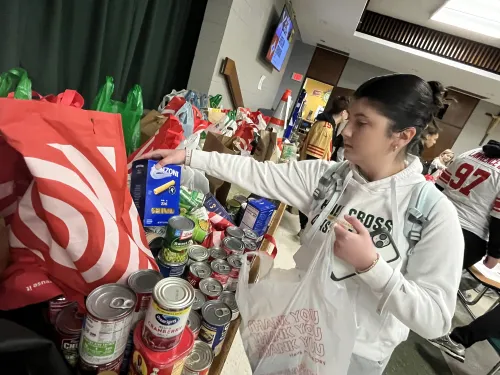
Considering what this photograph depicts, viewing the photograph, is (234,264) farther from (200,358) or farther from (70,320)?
(70,320)

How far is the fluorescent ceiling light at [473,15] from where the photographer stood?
3.14 meters

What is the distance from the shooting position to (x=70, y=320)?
567 millimetres

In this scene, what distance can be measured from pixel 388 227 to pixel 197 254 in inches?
22.5

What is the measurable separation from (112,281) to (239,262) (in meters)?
0.41

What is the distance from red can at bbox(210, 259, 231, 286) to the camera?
0.85 metres

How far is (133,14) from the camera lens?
1.72m

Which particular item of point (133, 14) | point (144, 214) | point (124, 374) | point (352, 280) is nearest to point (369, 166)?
point (352, 280)

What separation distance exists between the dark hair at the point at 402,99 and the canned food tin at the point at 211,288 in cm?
65

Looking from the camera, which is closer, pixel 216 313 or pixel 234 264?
pixel 216 313

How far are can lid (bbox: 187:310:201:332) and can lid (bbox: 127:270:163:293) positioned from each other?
13 cm

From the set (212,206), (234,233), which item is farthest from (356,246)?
(212,206)

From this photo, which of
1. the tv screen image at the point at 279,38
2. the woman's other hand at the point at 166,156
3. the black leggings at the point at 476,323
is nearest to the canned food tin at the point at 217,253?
the woman's other hand at the point at 166,156

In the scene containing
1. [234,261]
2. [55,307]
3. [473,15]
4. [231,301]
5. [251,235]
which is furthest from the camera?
[473,15]

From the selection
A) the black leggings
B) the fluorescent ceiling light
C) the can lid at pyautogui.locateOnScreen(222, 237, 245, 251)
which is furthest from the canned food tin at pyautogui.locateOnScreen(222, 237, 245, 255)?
the fluorescent ceiling light
